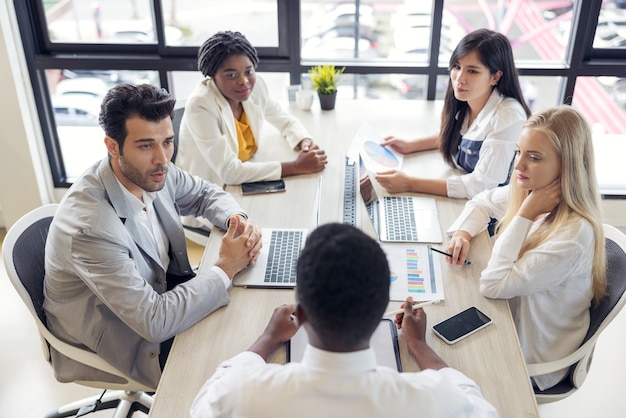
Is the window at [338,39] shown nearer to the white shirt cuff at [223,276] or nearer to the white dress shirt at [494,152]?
the white dress shirt at [494,152]

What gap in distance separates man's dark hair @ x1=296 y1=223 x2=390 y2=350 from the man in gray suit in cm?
67

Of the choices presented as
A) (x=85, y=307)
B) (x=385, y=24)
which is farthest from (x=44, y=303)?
(x=385, y=24)

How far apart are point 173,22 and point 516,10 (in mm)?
1846

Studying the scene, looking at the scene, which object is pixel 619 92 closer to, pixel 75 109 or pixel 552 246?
pixel 552 246

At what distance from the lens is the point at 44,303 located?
69.8 inches

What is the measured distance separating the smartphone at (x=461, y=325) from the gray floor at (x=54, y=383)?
96cm

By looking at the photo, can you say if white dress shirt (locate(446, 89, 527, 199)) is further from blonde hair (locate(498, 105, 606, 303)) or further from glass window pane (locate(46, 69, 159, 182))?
glass window pane (locate(46, 69, 159, 182))

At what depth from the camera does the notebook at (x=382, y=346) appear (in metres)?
1.49

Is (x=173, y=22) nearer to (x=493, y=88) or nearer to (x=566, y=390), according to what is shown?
(x=493, y=88)

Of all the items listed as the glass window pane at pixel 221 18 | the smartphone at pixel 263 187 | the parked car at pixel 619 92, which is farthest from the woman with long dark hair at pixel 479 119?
the parked car at pixel 619 92

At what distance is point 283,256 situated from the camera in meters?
1.90

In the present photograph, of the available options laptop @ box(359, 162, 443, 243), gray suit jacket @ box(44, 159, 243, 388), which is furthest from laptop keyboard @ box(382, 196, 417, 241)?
gray suit jacket @ box(44, 159, 243, 388)

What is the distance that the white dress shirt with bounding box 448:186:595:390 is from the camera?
64.7 inches

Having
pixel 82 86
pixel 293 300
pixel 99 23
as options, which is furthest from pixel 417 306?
pixel 82 86
